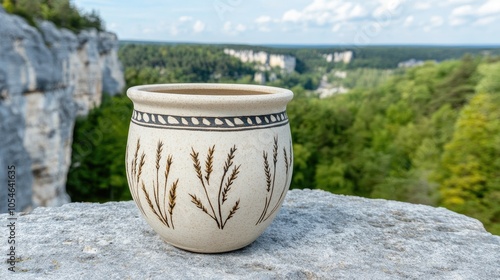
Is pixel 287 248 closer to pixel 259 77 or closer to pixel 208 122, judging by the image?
pixel 208 122

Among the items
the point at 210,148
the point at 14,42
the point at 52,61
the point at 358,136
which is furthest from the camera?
the point at 358,136

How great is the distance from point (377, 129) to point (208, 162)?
27452 millimetres

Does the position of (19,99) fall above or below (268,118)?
below

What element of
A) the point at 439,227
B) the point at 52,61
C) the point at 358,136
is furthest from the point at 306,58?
the point at 439,227

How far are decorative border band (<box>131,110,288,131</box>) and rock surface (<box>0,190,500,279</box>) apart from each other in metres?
0.73

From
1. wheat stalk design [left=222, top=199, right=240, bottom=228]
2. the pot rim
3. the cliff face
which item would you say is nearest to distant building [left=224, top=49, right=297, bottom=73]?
the cliff face

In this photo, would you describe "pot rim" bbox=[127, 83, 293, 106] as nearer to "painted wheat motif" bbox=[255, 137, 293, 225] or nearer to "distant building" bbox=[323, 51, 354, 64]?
"painted wheat motif" bbox=[255, 137, 293, 225]

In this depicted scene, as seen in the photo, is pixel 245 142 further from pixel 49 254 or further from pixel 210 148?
pixel 49 254

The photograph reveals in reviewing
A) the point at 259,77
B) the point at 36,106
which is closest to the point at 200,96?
the point at 36,106

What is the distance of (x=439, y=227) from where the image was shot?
3162 mm

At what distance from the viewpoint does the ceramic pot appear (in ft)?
7.36

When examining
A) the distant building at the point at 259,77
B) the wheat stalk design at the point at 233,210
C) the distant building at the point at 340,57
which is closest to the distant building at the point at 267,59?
the distant building at the point at 259,77

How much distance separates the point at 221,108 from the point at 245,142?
205 millimetres

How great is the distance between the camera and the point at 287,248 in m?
2.70
